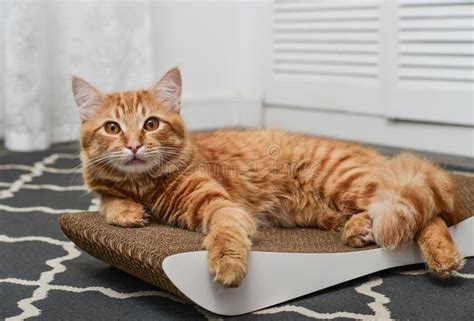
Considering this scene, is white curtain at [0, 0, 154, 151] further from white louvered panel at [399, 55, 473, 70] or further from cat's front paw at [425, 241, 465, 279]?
cat's front paw at [425, 241, 465, 279]

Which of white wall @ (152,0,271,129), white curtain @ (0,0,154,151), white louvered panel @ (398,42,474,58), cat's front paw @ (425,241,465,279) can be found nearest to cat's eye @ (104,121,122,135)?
cat's front paw @ (425,241,465,279)

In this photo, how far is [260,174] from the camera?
1.87m

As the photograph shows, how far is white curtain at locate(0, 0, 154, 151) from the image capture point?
3.25 metres

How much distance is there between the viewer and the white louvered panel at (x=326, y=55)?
3438 mm

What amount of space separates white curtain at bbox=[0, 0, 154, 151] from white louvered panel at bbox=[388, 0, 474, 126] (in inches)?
52.8

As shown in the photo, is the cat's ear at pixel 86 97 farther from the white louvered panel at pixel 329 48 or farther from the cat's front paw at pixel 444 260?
the white louvered panel at pixel 329 48

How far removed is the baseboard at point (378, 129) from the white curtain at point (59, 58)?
0.82 m

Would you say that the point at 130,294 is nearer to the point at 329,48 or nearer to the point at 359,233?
the point at 359,233

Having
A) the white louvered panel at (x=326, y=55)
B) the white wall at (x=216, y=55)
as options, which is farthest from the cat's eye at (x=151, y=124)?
the white wall at (x=216, y=55)

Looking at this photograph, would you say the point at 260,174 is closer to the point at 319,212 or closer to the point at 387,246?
the point at 319,212

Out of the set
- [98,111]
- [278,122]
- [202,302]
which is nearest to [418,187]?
[202,302]

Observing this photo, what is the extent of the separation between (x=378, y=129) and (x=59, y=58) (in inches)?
65.7

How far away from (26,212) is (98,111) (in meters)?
0.78

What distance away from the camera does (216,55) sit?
4.16m
